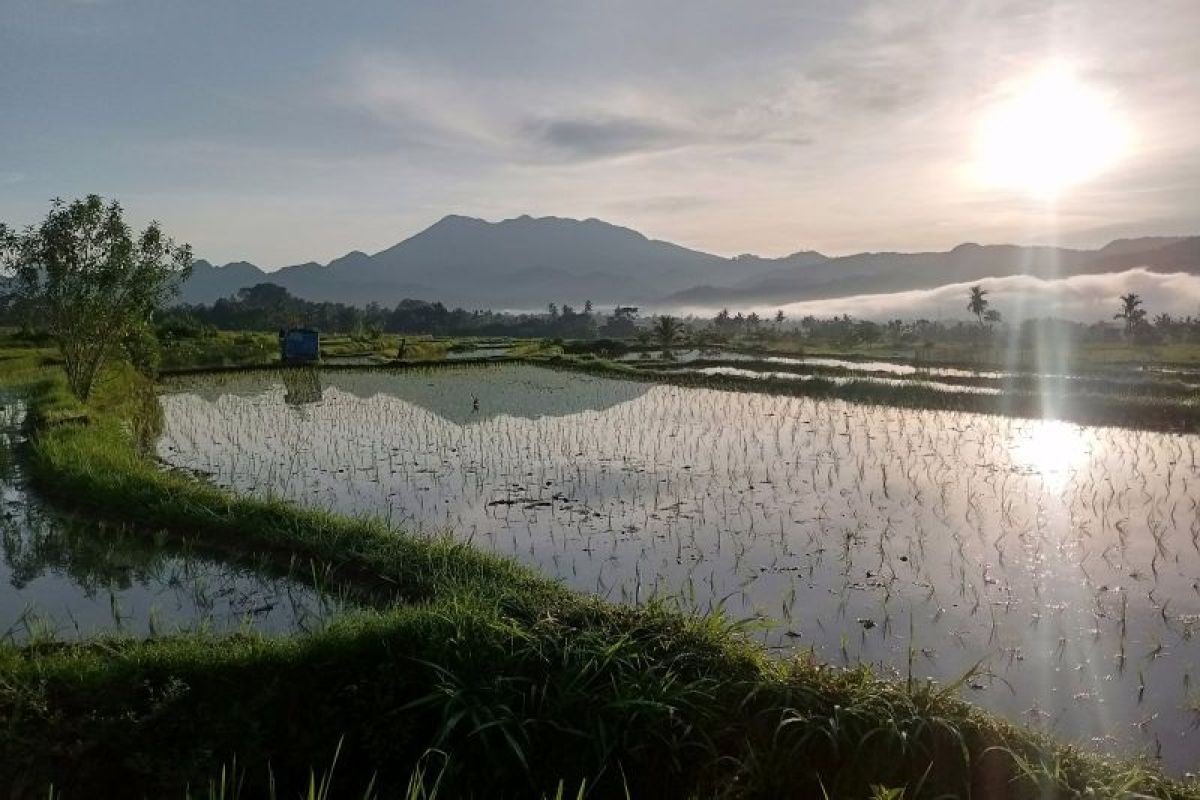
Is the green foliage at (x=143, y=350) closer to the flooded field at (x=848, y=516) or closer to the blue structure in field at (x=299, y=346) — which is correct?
the flooded field at (x=848, y=516)

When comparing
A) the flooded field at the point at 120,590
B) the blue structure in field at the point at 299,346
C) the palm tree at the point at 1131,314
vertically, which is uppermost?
the palm tree at the point at 1131,314

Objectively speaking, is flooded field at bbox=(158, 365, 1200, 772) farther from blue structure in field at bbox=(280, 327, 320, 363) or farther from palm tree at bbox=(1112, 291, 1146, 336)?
palm tree at bbox=(1112, 291, 1146, 336)

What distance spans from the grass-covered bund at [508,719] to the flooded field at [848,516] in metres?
0.80

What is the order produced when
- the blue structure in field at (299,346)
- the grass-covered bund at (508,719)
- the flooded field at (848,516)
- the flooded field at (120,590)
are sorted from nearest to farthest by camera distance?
the grass-covered bund at (508,719)
the flooded field at (848,516)
the flooded field at (120,590)
the blue structure in field at (299,346)

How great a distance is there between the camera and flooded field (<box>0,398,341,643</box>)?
Result: 17.9 feet

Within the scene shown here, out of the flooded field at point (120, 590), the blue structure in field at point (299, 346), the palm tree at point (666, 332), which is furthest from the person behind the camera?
the palm tree at point (666, 332)

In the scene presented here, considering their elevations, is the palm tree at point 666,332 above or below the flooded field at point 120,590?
above

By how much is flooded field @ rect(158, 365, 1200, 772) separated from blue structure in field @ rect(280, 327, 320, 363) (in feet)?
34.9

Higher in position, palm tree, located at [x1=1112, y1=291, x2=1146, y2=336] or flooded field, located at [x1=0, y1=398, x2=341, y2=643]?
palm tree, located at [x1=1112, y1=291, x2=1146, y2=336]

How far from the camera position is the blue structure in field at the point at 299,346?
85.6 ft

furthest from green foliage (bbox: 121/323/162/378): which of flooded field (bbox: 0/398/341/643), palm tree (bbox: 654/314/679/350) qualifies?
palm tree (bbox: 654/314/679/350)

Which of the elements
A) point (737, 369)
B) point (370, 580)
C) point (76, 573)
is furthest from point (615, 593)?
point (737, 369)

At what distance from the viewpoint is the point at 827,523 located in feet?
25.7

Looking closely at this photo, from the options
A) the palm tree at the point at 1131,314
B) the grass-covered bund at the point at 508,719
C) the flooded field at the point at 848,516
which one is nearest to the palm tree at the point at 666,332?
the flooded field at the point at 848,516
